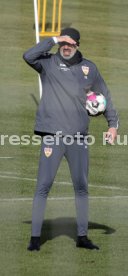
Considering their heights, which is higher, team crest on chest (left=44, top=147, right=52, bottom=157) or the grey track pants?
team crest on chest (left=44, top=147, right=52, bottom=157)

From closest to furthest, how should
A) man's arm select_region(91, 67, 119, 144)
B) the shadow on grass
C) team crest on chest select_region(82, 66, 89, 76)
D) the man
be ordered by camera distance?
the man → team crest on chest select_region(82, 66, 89, 76) → man's arm select_region(91, 67, 119, 144) → the shadow on grass

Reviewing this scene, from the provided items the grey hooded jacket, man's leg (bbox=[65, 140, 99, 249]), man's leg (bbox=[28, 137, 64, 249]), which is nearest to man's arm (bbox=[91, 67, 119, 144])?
the grey hooded jacket

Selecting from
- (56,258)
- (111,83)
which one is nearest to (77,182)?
(56,258)

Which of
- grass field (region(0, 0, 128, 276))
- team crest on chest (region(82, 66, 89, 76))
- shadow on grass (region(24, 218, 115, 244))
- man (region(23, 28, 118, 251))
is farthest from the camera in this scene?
shadow on grass (region(24, 218, 115, 244))

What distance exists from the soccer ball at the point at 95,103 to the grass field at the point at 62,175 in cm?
131

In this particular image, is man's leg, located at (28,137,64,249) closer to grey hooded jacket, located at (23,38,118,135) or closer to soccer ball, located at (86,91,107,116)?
grey hooded jacket, located at (23,38,118,135)

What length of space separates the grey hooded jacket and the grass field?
1202 millimetres

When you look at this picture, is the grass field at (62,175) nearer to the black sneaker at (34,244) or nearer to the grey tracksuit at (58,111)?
the black sneaker at (34,244)

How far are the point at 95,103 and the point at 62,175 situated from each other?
14.0 feet

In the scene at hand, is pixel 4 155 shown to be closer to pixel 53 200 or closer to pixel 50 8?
pixel 53 200

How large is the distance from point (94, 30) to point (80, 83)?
16.3 meters

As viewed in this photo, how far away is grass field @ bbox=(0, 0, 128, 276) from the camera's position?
33.0 ft

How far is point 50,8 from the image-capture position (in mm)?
28531

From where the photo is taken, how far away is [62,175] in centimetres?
1454
